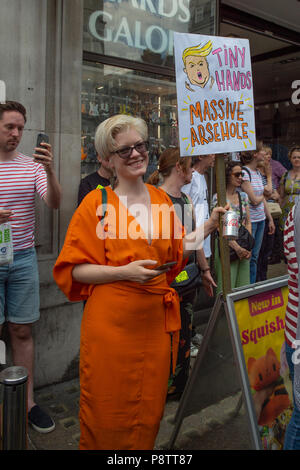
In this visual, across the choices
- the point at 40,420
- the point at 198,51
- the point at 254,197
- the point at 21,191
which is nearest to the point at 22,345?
the point at 40,420

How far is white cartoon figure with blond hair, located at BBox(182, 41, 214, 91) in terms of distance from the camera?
7.86 feet

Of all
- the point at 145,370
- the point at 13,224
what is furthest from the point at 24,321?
the point at 145,370

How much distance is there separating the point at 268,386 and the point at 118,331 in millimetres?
979

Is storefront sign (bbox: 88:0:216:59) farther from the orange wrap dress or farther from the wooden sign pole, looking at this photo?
the orange wrap dress

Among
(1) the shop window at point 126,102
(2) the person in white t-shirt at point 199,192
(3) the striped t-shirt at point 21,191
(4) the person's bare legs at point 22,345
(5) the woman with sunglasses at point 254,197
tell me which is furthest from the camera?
(5) the woman with sunglasses at point 254,197

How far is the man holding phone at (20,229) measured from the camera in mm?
3051

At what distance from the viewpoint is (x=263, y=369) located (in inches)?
98.0

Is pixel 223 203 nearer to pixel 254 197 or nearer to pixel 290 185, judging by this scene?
pixel 254 197

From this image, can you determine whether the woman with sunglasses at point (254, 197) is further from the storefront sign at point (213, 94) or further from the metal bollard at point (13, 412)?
the metal bollard at point (13, 412)

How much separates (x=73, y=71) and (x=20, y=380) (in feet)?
9.32

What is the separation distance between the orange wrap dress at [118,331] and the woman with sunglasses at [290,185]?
4.76 m

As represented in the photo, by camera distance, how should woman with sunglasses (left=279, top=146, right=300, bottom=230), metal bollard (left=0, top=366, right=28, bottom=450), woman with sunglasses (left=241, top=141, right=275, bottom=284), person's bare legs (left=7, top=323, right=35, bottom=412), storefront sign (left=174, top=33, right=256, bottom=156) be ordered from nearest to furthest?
metal bollard (left=0, top=366, right=28, bottom=450) < storefront sign (left=174, top=33, right=256, bottom=156) < person's bare legs (left=7, top=323, right=35, bottom=412) < woman with sunglasses (left=241, top=141, right=275, bottom=284) < woman with sunglasses (left=279, top=146, right=300, bottom=230)

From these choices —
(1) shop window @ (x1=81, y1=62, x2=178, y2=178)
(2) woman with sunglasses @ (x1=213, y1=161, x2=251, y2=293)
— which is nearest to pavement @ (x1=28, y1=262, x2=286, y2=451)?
(2) woman with sunglasses @ (x1=213, y1=161, x2=251, y2=293)


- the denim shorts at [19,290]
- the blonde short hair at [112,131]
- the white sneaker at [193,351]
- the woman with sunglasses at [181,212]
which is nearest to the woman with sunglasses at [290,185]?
the white sneaker at [193,351]
